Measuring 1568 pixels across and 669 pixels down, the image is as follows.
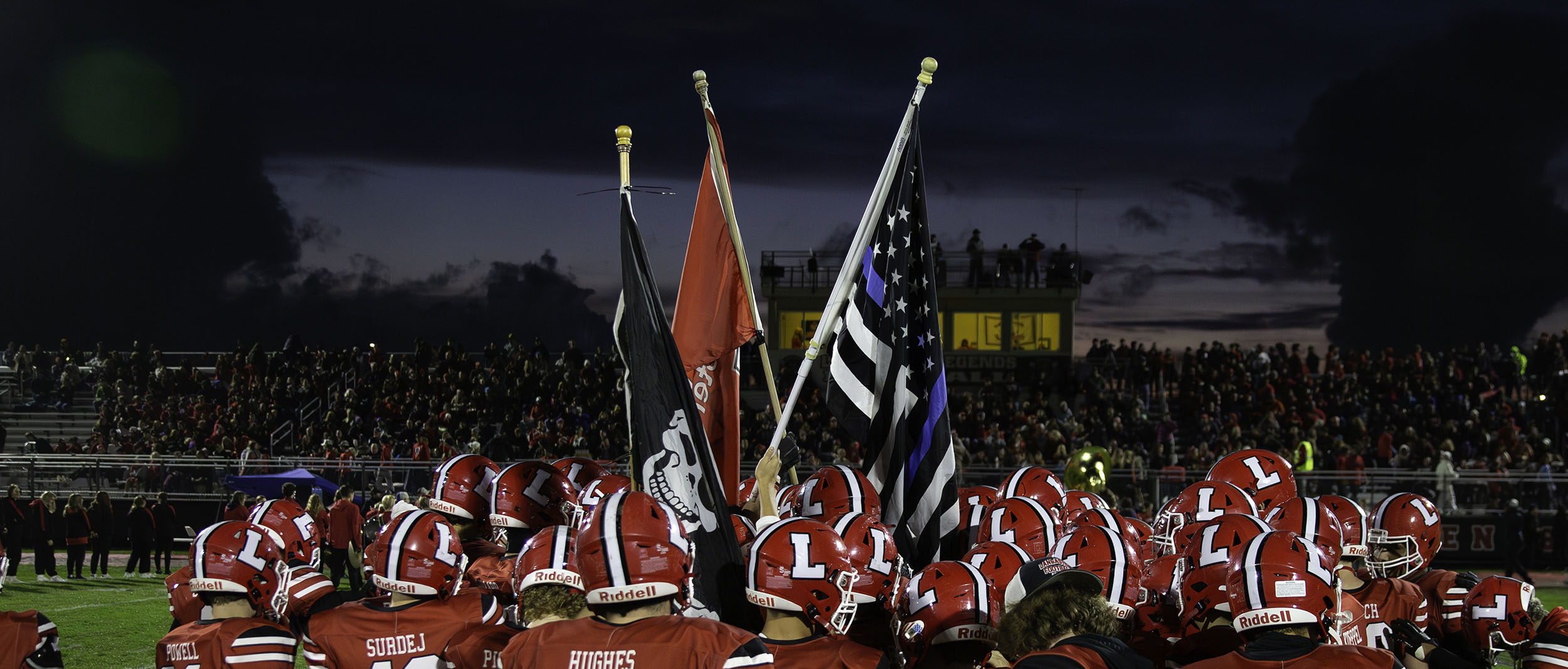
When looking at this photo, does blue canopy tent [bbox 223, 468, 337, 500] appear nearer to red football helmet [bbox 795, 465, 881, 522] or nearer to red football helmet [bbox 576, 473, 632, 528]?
red football helmet [bbox 576, 473, 632, 528]

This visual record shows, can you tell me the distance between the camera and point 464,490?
6031 millimetres

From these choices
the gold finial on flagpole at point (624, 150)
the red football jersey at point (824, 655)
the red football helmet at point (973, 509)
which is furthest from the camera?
the red football helmet at point (973, 509)

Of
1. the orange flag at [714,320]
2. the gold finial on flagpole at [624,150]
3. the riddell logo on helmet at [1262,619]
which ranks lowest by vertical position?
the riddell logo on helmet at [1262,619]

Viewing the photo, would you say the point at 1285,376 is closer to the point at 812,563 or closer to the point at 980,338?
the point at 980,338

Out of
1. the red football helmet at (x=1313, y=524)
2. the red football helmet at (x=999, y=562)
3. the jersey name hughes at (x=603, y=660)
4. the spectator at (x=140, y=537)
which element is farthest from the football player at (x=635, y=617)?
the spectator at (x=140, y=537)

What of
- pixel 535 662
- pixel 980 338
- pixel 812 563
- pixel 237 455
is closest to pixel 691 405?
pixel 812 563

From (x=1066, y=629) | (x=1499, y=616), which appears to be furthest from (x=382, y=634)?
(x=1499, y=616)

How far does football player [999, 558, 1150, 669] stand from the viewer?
351cm

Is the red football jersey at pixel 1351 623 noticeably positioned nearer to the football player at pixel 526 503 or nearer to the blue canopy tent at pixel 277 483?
the football player at pixel 526 503

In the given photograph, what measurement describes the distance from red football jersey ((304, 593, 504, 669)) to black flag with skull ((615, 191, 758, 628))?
1048 millimetres

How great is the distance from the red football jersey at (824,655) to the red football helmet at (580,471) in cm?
269

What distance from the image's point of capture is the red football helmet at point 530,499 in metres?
A: 5.95

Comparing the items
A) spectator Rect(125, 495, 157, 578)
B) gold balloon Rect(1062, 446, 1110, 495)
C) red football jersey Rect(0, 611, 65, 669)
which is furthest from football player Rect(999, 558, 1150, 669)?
spectator Rect(125, 495, 157, 578)

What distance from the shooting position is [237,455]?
96.2 ft
